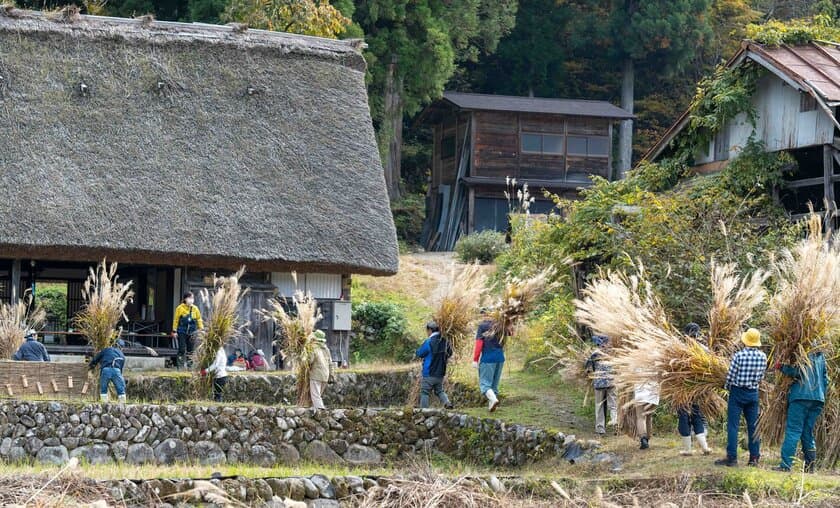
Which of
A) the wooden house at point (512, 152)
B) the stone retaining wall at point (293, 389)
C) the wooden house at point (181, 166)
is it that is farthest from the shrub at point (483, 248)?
the stone retaining wall at point (293, 389)

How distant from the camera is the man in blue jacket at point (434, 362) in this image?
57.7 ft

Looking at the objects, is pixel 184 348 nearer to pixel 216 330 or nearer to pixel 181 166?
pixel 216 330

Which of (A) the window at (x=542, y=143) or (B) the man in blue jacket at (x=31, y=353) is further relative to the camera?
(A) the window at (x=542, y=143)

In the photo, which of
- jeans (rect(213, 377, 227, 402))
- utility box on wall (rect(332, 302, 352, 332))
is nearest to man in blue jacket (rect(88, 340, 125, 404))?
jeans (rect(213, 377, 227, 402))

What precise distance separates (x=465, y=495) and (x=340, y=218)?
10.7m

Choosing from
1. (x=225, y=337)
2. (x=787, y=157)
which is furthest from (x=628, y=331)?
(x=787, y=157)

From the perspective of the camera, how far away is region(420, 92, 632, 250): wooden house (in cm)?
3500

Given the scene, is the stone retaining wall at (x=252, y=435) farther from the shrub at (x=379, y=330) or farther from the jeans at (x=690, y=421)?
the shrub at (x=379, y=330)

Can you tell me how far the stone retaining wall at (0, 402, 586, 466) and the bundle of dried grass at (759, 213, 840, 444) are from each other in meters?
2.37

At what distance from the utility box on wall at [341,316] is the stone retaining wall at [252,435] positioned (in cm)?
639

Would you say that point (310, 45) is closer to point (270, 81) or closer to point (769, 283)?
point (270, 81)

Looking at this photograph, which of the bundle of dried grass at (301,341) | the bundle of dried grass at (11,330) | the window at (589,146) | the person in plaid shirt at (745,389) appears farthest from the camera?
the window at (589,146)

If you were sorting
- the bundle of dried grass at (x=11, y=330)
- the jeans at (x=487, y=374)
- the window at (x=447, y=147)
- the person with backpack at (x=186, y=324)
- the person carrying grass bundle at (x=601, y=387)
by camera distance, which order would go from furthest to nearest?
1. the window at (x=447, y=147)
2. the person with backpack at (x=186, y=324)
3. the bundle of dried grass at (x=11, y=330)
4. the jeans at (x=487, y=374)
5. the person carrying grass bundle at (x=601, y=387)

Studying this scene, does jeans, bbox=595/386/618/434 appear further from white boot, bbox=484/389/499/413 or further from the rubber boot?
the rubber boot
